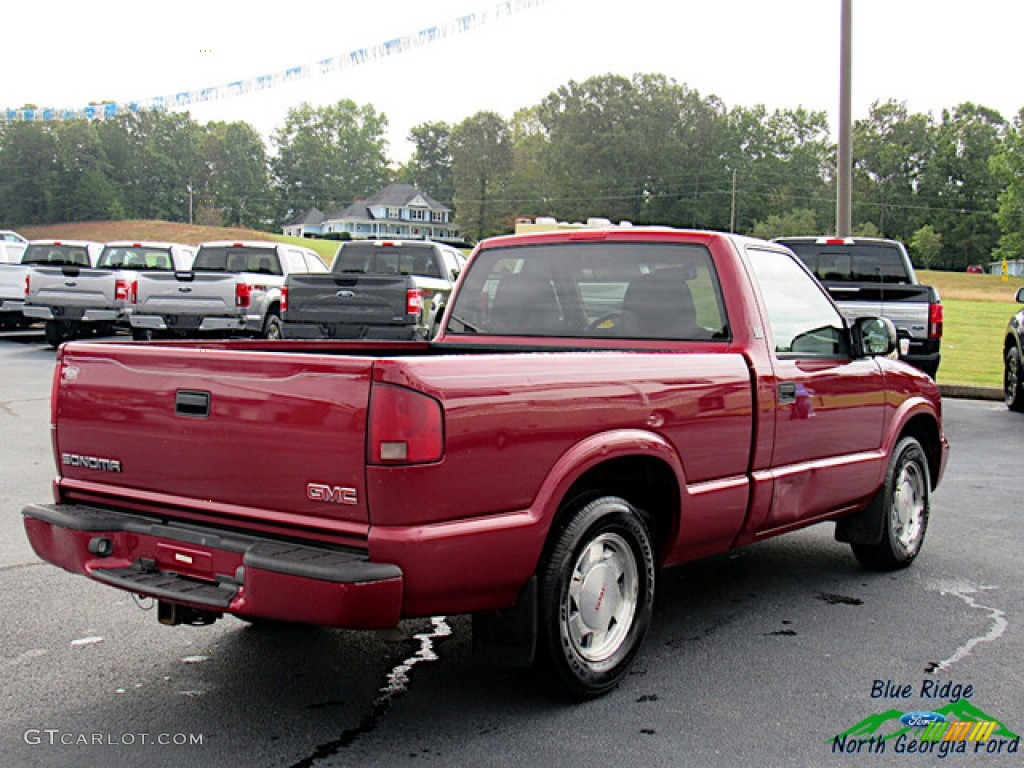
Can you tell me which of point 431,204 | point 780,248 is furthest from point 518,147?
point 780,248

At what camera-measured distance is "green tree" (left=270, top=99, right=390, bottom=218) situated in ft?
473

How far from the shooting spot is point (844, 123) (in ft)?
58.6

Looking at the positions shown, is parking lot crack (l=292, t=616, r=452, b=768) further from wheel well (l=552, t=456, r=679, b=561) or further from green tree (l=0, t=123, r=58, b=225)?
green tree (l=0, t=123, r=58, b=225)

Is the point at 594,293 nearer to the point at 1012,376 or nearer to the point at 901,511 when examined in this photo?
the point at 901,511

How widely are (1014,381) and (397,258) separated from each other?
917cm

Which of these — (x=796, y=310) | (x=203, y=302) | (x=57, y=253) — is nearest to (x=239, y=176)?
(x=57, y=253)

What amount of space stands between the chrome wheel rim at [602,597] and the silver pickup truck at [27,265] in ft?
60.1

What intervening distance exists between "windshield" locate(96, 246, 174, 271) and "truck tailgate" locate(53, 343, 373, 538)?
18.4 m

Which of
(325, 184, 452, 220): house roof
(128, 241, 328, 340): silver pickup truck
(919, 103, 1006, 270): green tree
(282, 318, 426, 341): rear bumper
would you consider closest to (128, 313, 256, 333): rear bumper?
(128, 241, 328, 340): silver pickup truck

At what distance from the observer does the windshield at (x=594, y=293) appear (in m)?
5.38

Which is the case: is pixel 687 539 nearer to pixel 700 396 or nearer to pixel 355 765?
pixel 700 396

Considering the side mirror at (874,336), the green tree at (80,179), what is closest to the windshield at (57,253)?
the side mirror at (874,336)

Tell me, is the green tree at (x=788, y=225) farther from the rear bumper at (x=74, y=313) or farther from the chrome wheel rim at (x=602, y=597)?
the chrome wheel rim at (x=602, y=597)

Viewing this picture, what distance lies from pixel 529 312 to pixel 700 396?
1423 mm
